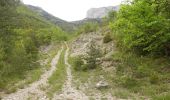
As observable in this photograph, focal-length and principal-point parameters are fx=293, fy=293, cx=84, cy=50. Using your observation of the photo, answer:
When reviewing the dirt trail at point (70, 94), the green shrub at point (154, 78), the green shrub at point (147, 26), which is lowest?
the dirt trail at point (70, 94)

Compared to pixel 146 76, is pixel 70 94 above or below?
below

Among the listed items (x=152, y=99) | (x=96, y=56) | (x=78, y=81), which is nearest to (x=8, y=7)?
(x=96, y=56)

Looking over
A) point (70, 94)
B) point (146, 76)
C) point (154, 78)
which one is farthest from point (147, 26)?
point (70, 94)

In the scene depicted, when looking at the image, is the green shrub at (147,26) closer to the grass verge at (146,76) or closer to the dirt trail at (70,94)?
the grass verge at (146,76)

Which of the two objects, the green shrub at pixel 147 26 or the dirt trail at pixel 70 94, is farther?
the green shrub at pixel 147 26

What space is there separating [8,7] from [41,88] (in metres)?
21.0

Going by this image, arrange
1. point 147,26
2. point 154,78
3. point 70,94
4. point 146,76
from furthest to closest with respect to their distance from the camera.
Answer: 1. point 147,26
2. point 146,76
3. point 154,78
4. point 70,94

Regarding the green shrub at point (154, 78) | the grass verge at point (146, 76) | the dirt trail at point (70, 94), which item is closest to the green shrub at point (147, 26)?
the grass verge at point (146, 76)

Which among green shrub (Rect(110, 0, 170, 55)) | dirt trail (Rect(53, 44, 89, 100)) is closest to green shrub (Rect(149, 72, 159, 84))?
green shrub (Rect(110, 0, 170, 55))

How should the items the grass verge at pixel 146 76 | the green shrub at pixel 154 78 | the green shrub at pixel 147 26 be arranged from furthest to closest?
the green shrub at pixel 147 26
the green shrub at pixel 154 78
the grass verge at pixel 146 76

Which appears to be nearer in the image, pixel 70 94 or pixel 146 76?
pixel 70 94

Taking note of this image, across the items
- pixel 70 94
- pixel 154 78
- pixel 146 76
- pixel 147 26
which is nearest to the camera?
pixel 70 94

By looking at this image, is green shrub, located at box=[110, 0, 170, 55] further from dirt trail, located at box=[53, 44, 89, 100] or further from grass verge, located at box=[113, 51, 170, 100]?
dirt trail, located at box=[53, 44, 89, 100]

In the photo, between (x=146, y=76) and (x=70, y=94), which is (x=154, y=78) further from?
(x=70, y=94)
